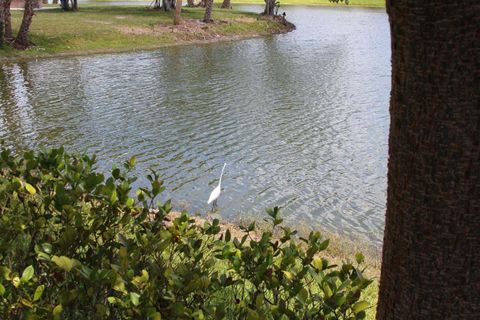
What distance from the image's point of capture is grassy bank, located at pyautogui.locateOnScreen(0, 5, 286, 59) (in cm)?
2711

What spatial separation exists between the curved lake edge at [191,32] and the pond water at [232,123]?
1270 millimetres

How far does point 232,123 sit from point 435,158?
42.2 feet

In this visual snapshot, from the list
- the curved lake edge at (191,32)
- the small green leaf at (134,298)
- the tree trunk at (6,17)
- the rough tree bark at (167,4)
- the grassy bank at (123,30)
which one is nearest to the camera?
the small green leaf at (134,298)

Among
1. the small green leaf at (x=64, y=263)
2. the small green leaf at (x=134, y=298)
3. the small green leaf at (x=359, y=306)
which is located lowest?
the small green leaf at (x=359, y=306)

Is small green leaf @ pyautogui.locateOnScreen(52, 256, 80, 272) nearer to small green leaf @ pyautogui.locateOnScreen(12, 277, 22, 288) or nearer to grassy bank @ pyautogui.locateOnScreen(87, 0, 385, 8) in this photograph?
small green leaf @ pyautogui.locateOnScreen(12, 277, 22, 288)

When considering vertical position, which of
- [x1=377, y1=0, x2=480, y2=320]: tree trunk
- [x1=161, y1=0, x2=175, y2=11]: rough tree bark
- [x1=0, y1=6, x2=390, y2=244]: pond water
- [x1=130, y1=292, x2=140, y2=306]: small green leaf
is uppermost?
[x1=161, y1=0, x2=175, y2=11]: rough tree bark

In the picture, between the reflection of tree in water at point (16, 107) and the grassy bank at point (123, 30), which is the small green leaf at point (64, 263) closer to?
the reflection of tree in water at point (16, 107)

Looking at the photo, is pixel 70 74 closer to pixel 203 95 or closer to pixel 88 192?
pixel 203 95

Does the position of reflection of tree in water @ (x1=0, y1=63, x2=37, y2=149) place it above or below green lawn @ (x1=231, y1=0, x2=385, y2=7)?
below

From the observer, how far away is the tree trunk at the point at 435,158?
6.83 feet

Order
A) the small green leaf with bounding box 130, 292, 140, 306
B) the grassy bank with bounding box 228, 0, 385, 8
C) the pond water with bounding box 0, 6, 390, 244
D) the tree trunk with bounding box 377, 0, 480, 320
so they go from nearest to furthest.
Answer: the tree trunk with bounding box 377, 0, 480, 320 → the small green leaf with bounding box 130, 292, 140, 306 → the pond water with bounding box 0, 6, 390, 244 → the grassy bank with bounding box 228, 0, 385, 8

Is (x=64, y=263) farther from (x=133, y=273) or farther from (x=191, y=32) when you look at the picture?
(x=191, y=32)

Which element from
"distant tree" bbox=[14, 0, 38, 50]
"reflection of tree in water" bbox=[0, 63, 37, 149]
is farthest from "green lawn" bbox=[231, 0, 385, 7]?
"reflection of tree in water" bbox=[0, 63, 37, 149]

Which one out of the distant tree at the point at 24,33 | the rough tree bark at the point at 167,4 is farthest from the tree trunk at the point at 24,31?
the rough tree bark at the point at 167,4
